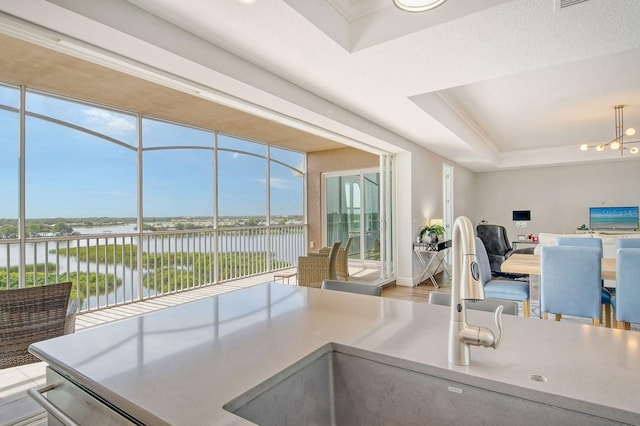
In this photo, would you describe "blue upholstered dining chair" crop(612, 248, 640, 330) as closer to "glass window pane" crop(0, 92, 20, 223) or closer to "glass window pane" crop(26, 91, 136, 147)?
"glass window pane" crop(26, 91, 136, 147)

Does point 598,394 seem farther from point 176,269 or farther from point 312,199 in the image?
point 312,199

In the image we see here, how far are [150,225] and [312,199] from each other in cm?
380

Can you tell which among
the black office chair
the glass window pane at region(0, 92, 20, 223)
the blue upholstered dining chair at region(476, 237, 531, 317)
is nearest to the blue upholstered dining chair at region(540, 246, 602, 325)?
the blue upholstered dining chair at region(476, 237, 531, 317)

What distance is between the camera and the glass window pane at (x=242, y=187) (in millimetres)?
6084

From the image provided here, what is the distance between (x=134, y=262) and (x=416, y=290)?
4366mm

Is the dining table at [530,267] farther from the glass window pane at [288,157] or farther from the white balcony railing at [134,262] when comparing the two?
the glass window pane at [288,157]

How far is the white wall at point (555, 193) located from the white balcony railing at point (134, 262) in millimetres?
6805

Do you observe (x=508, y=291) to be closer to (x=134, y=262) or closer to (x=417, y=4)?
(x=417, y=4)

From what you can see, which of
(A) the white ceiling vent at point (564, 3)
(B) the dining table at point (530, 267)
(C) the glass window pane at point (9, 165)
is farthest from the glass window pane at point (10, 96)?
(B) the dining table at point (530, 267)

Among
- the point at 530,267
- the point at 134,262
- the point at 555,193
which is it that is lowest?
the point at 134,262

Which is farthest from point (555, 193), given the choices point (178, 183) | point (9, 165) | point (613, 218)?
point (9, 165)

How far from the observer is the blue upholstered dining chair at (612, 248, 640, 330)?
2.64 meters

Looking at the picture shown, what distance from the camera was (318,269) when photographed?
4445 millimetres

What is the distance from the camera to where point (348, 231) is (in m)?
7.58
